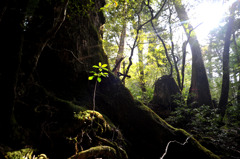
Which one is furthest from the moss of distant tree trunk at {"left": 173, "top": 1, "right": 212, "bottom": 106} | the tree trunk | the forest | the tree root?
distant tree trunk at {"left": 173, "top": 1, "right": 212, "bottom": 106}

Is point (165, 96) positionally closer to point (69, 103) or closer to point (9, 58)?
point (69, 103)

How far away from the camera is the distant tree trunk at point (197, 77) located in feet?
26.7

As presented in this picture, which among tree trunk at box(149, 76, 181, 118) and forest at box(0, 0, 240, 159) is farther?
tree trunk at box(149, 76, 181, 118)

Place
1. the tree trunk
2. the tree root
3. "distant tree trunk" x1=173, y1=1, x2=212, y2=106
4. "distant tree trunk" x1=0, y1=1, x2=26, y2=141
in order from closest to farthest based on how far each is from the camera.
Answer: "distant tree trunk" x1=0, y1=1, x2=26, y2=141 → the tree root → "distant tree trunk" x1=173, y1=1, x2=212, y2=106 → the tree trunk

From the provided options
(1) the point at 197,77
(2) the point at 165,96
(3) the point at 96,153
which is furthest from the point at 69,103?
(1) the point at 197,77

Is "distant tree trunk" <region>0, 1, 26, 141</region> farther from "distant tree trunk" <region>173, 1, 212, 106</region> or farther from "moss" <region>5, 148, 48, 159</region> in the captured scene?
"distant tree trunk" <region>173, 1, 212, 106</region>

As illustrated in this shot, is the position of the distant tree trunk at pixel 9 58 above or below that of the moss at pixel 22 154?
above

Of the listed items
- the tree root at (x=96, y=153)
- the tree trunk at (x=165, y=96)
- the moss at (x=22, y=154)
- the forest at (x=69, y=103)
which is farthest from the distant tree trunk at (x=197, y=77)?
the moss at (x=22, y=154)

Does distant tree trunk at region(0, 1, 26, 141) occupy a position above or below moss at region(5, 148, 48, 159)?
above

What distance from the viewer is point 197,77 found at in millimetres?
8805

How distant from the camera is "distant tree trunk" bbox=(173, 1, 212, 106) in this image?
8133mm

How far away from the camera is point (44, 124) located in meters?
2.26

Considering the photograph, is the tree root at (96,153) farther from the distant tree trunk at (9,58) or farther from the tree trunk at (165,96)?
the tree trunk at (165,96)

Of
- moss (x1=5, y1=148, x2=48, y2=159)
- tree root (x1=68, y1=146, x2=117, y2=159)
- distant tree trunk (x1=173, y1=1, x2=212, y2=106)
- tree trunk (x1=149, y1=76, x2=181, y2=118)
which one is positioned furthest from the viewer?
tree trunk (x1=149, y1=76, x2=181, y2=118)
